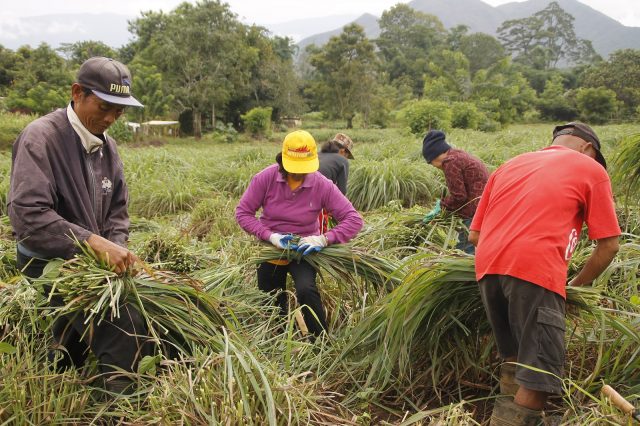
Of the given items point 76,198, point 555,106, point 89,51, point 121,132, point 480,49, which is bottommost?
point 121,132

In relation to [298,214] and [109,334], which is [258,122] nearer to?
[298,214]

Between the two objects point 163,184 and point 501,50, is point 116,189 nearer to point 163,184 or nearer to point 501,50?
point 163,184

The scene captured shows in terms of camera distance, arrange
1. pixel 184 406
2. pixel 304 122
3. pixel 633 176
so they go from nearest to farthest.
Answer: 1. pixel 184 406
2. pixel 633 176
3. pixel 304 122

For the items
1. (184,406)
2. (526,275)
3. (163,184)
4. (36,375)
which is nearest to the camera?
(184,406)

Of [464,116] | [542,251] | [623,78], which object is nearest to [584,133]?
[542,251]

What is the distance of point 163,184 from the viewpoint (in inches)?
249

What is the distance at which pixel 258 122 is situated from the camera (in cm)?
2245

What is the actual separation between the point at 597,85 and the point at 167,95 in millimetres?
26227

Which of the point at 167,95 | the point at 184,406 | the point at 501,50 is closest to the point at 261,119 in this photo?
the point at 167,95

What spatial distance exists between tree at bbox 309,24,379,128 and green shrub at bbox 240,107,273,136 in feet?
24.0

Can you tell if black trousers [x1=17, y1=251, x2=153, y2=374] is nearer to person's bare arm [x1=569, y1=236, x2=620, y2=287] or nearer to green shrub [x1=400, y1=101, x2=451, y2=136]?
person's bare arm [x1=569, y1=236, x2=620, y2=287]

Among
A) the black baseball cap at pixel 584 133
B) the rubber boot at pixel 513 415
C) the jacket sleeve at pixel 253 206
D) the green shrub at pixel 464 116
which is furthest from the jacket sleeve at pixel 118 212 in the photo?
the green shrub at pixel 464 116

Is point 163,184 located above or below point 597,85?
below

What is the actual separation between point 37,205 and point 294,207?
130 cm
